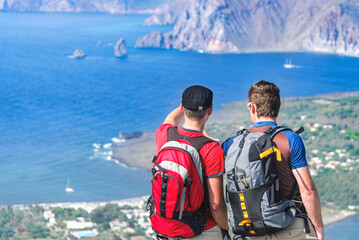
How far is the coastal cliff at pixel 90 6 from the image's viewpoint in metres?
144

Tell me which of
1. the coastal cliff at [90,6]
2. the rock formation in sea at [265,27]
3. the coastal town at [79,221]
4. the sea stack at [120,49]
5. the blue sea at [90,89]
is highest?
the coastal cliff at [90,6]

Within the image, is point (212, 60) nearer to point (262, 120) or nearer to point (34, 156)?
point (34, 156)

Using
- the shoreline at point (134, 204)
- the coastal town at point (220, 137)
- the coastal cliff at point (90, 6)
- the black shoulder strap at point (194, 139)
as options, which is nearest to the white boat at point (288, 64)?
the coastal town at point (220, 137)

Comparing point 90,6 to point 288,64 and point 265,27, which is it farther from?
point 288,64

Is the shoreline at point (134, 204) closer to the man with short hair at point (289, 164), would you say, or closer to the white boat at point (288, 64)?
the man with short hair at point (289, 164)

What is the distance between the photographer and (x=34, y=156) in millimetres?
62812

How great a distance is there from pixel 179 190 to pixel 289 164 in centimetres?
76

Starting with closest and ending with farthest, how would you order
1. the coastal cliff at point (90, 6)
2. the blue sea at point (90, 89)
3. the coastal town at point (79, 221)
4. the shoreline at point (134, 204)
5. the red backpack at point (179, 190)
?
1. the red backpack at point (179, 190)
2. the coastal town at point (79, 221)
3. the shoreline at point (134, 204)
4. the blue sea at point (90, 89)
5. the coastal cliff at point (90, 6)

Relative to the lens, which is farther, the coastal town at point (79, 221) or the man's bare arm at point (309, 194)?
the coastal town at point (79, 221)

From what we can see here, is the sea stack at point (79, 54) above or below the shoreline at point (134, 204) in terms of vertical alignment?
above

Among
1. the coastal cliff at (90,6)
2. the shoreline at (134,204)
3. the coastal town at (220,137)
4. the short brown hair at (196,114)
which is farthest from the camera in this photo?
the coastal cliff at (90,6)

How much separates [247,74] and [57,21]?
74.5 m

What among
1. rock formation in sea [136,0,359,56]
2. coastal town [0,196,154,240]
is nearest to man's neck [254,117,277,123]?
coastal town [0,196,154,240]

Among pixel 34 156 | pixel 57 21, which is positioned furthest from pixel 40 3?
pixel 34 156
